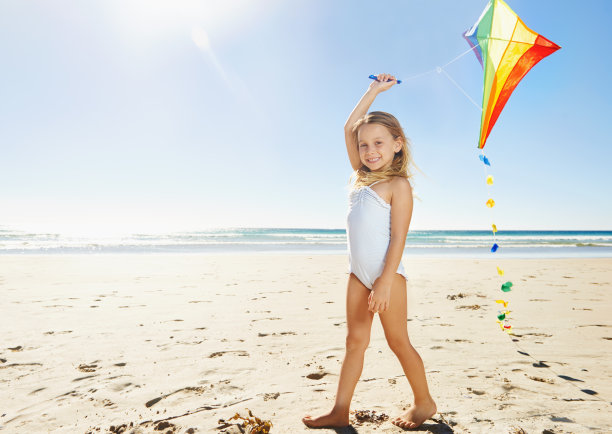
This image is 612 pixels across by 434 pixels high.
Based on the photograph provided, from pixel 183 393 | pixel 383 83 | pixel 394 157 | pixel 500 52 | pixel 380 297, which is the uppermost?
pixel 500 52

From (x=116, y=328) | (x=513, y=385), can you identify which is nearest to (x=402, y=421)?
(x=513, y=385)

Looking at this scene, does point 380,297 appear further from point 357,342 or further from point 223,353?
point 223,353

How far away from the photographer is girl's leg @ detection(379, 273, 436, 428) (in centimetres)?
238

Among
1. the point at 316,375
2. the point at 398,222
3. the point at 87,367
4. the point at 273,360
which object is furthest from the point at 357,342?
the point at 87,367

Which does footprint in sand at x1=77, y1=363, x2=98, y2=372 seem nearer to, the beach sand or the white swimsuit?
the beach sand

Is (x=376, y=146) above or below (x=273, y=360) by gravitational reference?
above

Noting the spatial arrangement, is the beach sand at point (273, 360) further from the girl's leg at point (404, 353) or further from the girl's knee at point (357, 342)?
the girl's knee at point (357, 342)

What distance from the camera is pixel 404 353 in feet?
7.97

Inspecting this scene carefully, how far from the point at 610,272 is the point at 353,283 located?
37.1ft

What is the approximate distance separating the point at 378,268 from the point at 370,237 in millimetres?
201

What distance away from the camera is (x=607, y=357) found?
11.9 feet

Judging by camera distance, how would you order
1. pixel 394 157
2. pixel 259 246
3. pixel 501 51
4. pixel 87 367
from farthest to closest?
1. pixel 259 246
2. pixel 87 367
3. pixel 501 51
4. pixel 394 157

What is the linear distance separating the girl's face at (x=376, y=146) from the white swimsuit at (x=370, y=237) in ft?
0.68

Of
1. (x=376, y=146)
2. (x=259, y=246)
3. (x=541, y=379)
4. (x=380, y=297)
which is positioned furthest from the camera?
(x=259, y=246)
